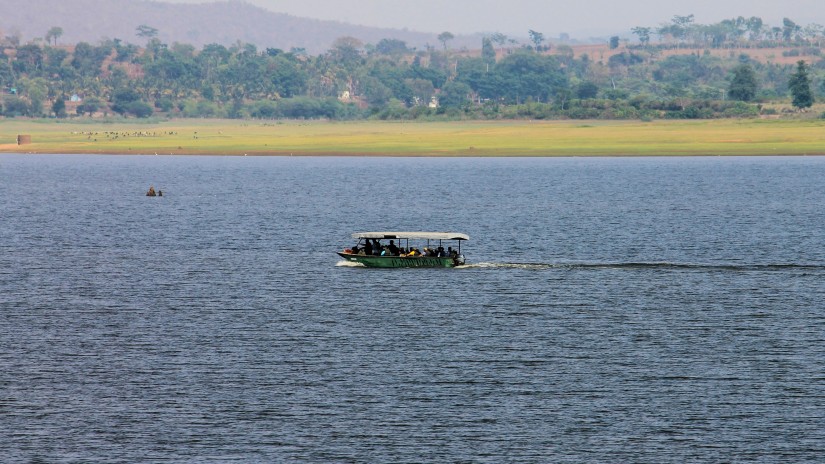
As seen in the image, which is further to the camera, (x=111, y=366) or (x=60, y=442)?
(x=111, y=366)

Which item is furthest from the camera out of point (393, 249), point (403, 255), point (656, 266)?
point (656, 266)

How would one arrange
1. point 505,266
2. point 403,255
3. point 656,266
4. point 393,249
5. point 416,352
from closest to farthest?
point 416,352 < point 403,255 < point 393,249 < point 505,266 < point 656,266

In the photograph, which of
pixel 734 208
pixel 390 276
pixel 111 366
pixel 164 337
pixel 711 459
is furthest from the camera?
pixel 734 208

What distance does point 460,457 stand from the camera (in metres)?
53.5

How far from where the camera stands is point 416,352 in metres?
72.7

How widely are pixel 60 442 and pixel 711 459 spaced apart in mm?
28118

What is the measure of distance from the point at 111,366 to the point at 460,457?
80.0ft

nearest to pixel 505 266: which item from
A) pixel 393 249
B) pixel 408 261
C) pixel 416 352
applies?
pixel 408 261

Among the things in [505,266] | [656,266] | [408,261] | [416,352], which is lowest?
[656,266]

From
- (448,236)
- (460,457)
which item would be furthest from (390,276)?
(460,457)

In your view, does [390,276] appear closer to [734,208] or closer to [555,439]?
[555,439]

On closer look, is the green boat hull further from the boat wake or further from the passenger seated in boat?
the boat wake

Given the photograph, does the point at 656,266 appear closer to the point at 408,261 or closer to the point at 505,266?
the point at 505,266

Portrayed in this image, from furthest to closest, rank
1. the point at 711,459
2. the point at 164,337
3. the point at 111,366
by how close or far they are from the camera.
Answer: the point at 164,337 < the point at 111,366 < the point at 711,459
